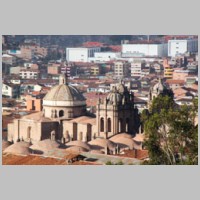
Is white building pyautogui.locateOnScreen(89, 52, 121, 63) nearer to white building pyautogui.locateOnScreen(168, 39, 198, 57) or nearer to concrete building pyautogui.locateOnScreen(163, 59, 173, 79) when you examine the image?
white building pyautogui.locateOnScreen(168, 39, 198, 57)

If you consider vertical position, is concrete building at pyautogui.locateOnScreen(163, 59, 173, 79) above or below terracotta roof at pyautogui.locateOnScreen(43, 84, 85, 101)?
below

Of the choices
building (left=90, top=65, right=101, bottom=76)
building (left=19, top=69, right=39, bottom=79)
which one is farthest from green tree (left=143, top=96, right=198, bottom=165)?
building (left=90, top=65, right=101, bottom=76)

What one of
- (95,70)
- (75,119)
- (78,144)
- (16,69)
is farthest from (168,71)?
(78,144)

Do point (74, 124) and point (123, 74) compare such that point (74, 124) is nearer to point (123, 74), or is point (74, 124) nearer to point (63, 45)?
point (123, 74)

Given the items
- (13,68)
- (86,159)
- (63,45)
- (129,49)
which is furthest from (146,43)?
(86,159)

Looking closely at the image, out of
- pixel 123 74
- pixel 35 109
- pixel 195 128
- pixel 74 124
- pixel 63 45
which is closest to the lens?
pixel 195 128

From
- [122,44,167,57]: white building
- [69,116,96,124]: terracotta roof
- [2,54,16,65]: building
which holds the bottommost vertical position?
[69,116,96,124]: terracotta roof

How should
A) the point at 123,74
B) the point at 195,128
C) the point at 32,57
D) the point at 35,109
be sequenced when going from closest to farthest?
the point at 195,128
the point at 35,109
the point at 123,74
the point at 32,57
